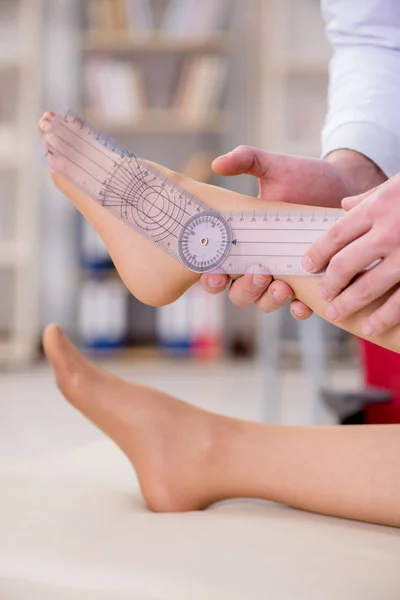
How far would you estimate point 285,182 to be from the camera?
890 mm

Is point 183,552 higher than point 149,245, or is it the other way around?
point 149,245

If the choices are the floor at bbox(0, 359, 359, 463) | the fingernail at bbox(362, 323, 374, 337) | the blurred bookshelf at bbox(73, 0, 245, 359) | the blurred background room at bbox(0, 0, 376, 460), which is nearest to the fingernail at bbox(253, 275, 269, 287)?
the fingernail at bbox(362, 323, 374, 337)

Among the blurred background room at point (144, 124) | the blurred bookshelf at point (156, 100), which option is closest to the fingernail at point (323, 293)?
the blurred background room at point (144, 124)

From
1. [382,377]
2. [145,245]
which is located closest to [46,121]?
[145,245]

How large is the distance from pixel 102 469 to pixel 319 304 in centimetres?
36

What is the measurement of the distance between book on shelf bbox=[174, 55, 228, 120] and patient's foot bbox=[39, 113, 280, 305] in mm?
2849

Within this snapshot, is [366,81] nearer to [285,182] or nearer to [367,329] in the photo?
[285,182]

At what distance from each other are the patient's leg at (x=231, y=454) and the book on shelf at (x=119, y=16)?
3108 millimetres

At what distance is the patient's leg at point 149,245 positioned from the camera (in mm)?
828

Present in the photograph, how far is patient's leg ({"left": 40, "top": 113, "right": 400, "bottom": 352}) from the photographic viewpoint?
2.72 ft

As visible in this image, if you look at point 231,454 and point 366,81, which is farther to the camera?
point 366,81

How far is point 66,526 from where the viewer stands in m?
0.67

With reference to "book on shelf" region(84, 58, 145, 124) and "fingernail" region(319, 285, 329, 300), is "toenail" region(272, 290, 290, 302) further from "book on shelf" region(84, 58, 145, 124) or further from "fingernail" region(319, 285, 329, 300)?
"book on shelf" region(84, 58, 145, 124)

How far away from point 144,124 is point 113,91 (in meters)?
0.22
